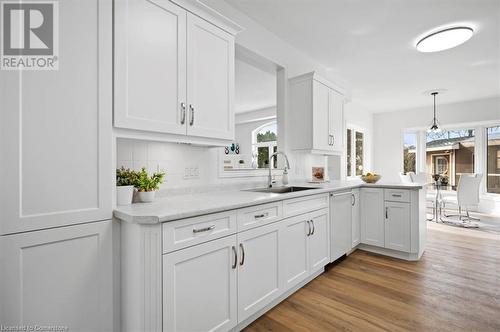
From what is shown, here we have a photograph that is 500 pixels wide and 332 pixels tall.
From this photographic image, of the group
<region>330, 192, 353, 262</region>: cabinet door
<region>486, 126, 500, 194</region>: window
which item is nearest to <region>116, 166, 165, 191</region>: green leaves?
<region>330, 192, 353, 262</region>: cabinet door

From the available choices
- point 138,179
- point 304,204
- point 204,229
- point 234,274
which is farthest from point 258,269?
point 138,179

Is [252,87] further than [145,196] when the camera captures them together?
Yes

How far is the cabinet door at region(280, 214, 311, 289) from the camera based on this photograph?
2013 millimetres

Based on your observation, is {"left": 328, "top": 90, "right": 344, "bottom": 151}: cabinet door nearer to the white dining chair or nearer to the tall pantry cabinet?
the tall pantry cabinet

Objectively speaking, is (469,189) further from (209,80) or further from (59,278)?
(59,278)

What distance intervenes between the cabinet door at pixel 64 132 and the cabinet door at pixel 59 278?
7 cm

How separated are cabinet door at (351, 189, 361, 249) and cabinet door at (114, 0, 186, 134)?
7.90 ft

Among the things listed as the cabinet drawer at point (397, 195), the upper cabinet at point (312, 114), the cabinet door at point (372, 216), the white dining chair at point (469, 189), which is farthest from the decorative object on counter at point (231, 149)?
the white dining chair at point (469, 189)

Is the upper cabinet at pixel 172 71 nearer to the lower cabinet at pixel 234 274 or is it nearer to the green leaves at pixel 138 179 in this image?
the green leaves at pixel 138 179

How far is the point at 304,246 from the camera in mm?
2240

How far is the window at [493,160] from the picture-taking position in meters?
5.81

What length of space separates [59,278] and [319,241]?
2.04 metres

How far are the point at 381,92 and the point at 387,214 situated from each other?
338 cm

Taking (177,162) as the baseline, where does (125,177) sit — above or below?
below
